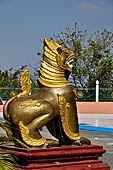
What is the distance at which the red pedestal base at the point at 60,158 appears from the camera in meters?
5.18

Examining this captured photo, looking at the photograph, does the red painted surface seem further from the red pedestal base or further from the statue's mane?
the red pedestal base

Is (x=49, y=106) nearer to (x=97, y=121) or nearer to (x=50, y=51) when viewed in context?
(x=50, y=51)

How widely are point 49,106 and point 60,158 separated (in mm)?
655

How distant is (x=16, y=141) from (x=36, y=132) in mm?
269

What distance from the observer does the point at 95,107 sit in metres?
27.4

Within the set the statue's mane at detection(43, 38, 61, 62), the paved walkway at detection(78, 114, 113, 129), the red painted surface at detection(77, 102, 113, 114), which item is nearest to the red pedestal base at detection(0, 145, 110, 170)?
the statue's mane at detection(43, 38, 61, 62)

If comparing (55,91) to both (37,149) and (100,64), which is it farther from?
(100,64)

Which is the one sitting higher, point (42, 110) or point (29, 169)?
point (42, 110)

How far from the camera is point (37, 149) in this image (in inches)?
207

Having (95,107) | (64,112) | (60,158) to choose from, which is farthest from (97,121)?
(60,158)

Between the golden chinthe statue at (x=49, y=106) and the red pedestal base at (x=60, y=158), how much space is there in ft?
0.63

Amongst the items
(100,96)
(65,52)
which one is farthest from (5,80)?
(65,52)

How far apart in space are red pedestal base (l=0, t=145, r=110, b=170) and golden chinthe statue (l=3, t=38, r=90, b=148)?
0.19 meters

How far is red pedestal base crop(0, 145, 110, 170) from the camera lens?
5184 millimetres
